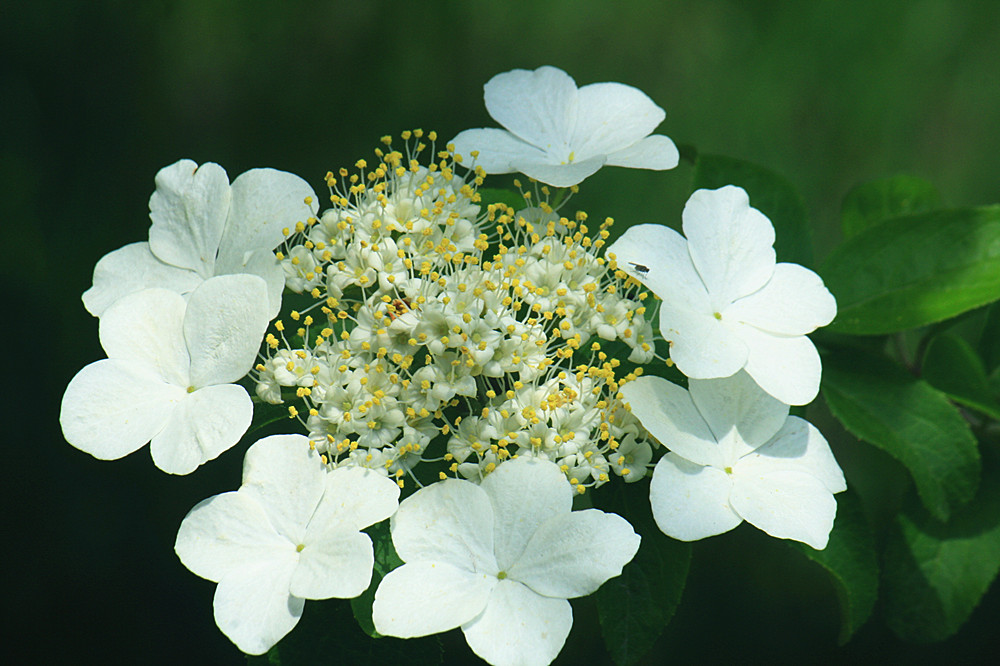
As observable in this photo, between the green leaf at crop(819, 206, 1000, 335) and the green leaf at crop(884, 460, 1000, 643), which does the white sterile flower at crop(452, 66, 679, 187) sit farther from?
the green leaf at crop(884, 460, 1000, 643)

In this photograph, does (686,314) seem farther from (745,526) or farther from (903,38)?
(903,38)

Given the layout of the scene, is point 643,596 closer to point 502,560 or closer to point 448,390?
point 502,560

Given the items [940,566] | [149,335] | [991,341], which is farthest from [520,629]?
[991,341]

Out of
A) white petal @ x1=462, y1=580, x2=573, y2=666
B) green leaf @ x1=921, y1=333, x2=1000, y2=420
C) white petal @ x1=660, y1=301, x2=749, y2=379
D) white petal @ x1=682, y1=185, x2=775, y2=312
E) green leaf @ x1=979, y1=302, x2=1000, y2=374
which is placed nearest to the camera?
white petal @ x1=462, y1=580, x2=573, y2=666

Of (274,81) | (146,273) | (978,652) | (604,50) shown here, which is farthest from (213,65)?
(978,652)

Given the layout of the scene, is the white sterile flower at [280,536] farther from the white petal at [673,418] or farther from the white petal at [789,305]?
the white petal at [789,305]

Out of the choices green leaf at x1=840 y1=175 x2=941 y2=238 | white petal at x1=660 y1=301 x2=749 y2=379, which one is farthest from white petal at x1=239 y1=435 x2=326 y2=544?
green leaf at x1=840 y1=175 x2=941 y2=238

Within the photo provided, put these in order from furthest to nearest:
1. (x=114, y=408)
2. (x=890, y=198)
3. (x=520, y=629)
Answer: (x=890, y=198) < (x=114, y=408) < (x=520, y=629)
